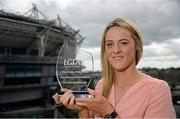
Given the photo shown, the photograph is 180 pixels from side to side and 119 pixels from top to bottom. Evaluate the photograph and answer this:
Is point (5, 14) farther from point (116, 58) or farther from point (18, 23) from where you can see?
point (116, 58)

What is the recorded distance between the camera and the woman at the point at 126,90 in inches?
58.4

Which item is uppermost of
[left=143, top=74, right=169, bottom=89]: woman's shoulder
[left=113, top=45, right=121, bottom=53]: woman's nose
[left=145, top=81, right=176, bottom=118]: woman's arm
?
[left=113, top=45, right=121, bottom=53]: woman's nose

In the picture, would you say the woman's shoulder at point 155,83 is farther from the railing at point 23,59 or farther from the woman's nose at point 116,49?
the railing at point 23,59

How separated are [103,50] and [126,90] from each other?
20 centimetres

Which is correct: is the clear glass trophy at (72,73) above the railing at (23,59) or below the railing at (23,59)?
below

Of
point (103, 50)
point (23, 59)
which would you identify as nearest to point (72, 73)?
point (103, 50)

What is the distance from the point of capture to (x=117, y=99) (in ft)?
5.26

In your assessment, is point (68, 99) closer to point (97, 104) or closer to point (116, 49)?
point (97, 104)

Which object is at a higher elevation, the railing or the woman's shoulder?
the railing

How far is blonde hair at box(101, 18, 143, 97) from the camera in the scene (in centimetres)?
153

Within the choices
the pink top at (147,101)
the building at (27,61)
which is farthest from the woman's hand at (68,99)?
the building at (27,61)

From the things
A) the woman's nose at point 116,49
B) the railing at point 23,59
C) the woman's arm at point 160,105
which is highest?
the railing at point 23,59

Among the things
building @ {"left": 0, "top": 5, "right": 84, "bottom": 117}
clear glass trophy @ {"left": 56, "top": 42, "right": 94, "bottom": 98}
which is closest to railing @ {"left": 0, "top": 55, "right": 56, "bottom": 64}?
building @ {"left": 0, "top": 5, "right": 84, "bottom": 117}

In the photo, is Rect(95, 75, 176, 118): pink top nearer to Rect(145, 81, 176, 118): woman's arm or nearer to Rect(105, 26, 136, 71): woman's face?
Rect(145, 81, 176, 118): woman's arm
